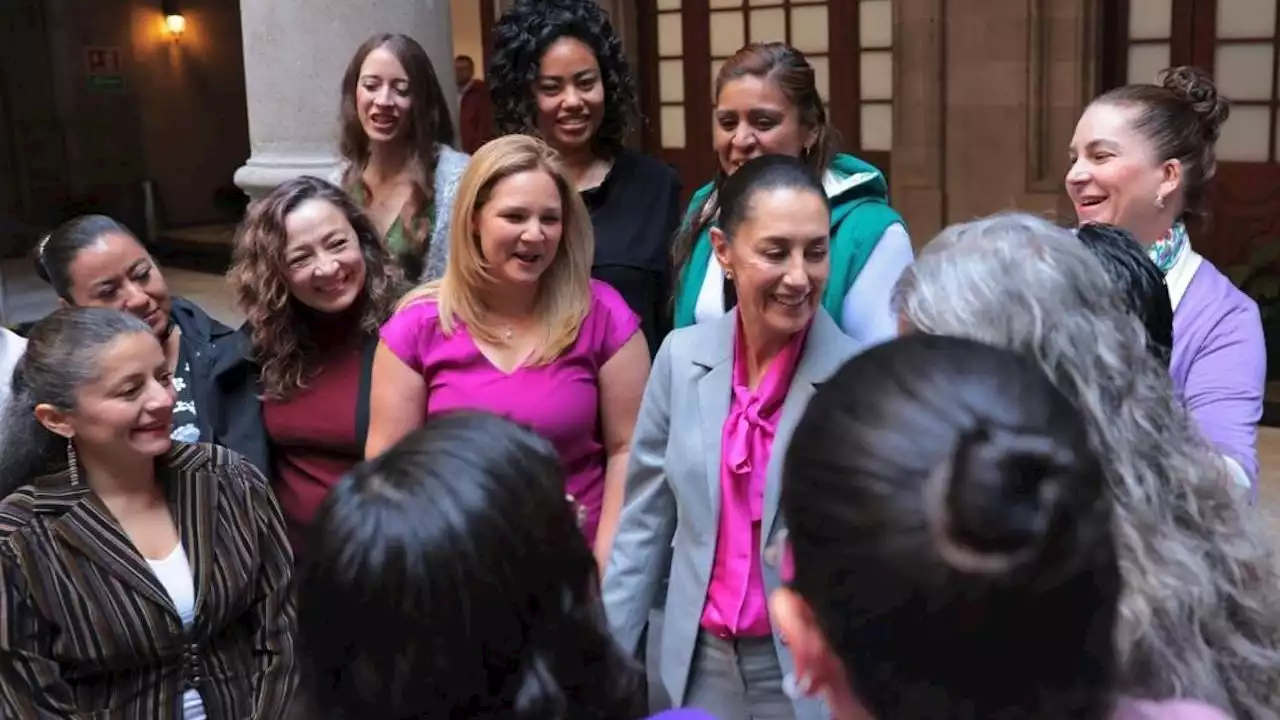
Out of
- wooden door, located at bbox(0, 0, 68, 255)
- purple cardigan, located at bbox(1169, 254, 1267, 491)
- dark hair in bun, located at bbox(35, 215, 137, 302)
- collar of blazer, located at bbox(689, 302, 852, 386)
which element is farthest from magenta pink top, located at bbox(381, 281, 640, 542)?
wooden door, located at bbox(0, 0, 68, 255)

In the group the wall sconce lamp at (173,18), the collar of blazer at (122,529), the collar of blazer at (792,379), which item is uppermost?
the wall sconce lamp at (173,18)

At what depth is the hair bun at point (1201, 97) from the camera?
2455 millimetres

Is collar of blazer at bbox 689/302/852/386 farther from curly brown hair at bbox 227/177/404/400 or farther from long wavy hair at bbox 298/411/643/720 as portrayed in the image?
long wavy hair at bbox 298/411/643/720

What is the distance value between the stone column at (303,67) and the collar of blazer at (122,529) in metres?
1.97

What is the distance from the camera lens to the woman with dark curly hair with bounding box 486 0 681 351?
3.15 meters

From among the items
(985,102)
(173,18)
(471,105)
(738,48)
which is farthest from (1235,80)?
(173,18)

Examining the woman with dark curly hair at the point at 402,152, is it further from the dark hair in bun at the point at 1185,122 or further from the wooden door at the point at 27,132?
the wooden door at the point at 27,132

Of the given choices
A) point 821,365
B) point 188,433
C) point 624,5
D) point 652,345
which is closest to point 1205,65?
point 624,5

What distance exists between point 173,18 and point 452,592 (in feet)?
48.7

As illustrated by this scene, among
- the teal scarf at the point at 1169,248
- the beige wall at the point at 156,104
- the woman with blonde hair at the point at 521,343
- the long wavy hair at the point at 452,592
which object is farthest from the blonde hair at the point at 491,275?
the beige wall at the point at 156,104

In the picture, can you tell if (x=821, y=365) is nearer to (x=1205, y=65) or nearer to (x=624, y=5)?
(x=1205, y=65)

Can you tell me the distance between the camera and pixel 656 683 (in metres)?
2.38

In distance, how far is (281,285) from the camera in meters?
2.86

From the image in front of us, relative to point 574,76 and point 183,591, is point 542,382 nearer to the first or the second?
point 183,591
